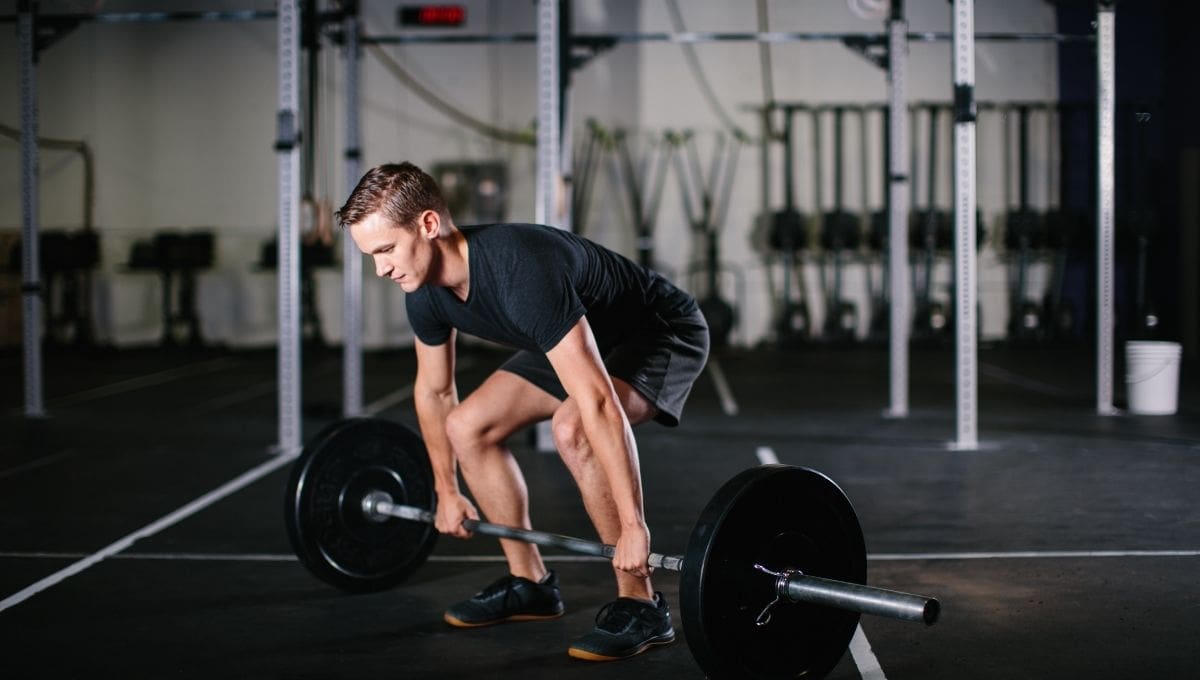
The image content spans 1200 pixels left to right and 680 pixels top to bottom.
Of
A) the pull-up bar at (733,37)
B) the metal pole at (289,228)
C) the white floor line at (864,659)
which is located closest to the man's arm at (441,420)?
the white floor line at (864,659)

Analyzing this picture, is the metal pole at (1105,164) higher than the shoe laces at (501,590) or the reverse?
higher

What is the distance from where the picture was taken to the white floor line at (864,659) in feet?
6.97

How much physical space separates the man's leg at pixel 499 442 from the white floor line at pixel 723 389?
3634 millimetres

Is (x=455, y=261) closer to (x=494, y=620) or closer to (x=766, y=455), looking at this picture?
(x=494, y=620)

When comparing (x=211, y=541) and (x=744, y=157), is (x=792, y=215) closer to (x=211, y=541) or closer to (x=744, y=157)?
(x=744, y=157)

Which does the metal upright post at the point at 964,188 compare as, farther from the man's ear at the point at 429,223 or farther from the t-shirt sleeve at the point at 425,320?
the man's ear at the point at 429,223

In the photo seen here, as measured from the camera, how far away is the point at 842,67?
10.9 metres

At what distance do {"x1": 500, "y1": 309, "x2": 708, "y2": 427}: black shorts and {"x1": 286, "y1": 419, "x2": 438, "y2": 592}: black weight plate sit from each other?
46cm

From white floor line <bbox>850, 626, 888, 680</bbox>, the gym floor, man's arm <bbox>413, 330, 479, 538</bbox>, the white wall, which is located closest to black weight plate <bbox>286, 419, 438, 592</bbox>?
the gym floor

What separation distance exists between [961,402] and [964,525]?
153cm

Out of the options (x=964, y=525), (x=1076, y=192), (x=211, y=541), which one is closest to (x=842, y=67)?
(x=1076, y=192)

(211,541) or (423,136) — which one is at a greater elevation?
(423,136)

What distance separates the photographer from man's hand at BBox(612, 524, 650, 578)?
6.41ft

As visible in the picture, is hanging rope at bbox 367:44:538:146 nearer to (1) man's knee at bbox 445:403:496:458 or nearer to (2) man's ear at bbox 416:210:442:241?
(1) man's knee at bbox 445:403:496:458
